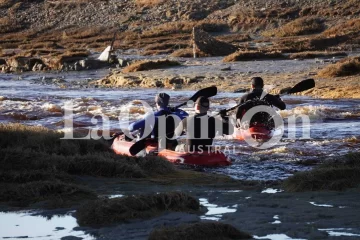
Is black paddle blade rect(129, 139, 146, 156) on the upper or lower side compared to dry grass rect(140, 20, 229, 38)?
lower

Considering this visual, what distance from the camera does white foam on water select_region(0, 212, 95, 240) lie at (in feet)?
24.5

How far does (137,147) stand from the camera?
13.7 m

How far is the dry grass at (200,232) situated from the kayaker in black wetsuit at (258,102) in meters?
9.14

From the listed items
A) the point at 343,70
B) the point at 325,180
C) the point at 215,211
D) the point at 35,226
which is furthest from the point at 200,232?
the point at 343,70

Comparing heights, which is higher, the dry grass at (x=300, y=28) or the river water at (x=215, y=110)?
the dry grass at (x=300, y=28)

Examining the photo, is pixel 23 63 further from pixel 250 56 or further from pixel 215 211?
pixel 215 211

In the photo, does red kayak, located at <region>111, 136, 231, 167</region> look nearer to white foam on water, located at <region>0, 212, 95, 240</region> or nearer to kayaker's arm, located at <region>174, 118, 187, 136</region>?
kayaker's arm, located at <region>174, 118, 187, 136</region>

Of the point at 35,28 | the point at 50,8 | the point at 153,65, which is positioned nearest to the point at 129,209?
the point at 153,65

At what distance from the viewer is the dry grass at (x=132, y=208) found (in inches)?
305

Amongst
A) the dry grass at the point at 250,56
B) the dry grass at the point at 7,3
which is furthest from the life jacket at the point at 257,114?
the dry grass at the point at 7,3

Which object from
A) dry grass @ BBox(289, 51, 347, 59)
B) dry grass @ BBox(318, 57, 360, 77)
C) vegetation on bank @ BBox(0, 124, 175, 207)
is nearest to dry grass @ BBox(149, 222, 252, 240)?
vegetation on bank @ BBox(0, 124, 175, 207)

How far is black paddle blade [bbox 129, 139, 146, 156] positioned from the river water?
1.43 m

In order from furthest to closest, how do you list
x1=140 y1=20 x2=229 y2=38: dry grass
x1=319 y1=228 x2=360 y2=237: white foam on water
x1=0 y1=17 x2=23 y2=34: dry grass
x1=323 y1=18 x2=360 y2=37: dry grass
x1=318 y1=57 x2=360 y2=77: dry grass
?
x1=0 y1=17 x2=23 y2=34: dry grass → x1=140 y1=20 x2=229 y2=38: dry grass → x1=323 y1=18 x2=360 y2=37: dry grass → x1=318 y1=57 x2=360 y2=77: dry grass → x1=319 y1=228 x2=360 y2=237: white foam on water

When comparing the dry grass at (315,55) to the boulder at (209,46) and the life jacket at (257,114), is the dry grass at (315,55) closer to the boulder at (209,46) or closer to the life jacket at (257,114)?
the boulder at (209,46)
